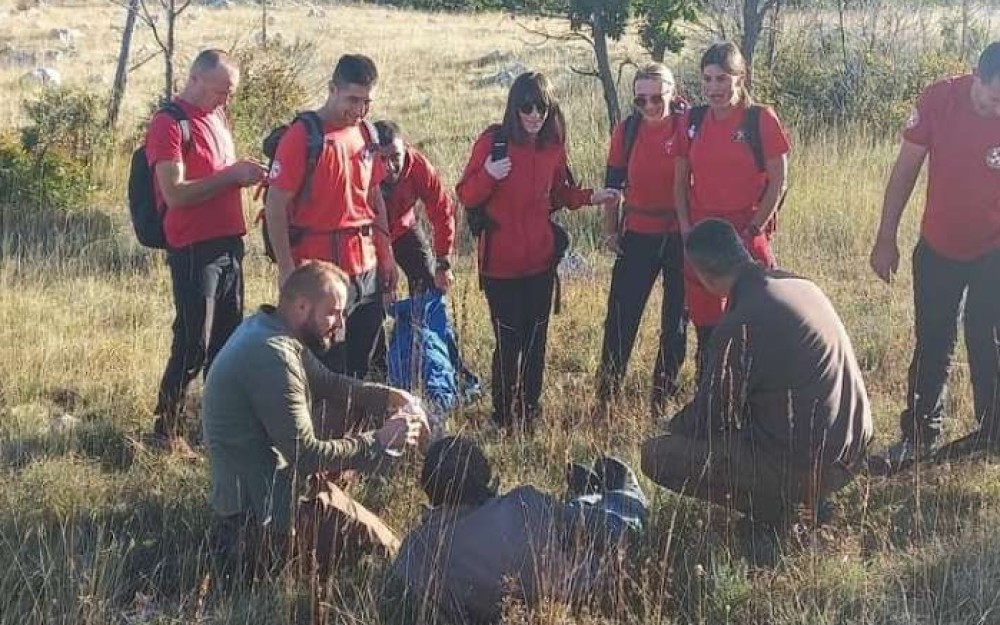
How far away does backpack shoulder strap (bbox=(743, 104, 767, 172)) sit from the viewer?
5.25 m

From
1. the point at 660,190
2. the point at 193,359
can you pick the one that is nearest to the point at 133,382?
the point at 193,359

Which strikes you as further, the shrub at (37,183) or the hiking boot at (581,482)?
the shrub at (37,183)

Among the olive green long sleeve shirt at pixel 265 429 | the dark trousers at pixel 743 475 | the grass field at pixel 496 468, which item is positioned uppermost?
the olive green long sleeve shirt at pixel 265 429

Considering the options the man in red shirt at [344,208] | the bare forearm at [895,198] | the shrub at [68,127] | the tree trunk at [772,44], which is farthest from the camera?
the tree trunk at [772,44]

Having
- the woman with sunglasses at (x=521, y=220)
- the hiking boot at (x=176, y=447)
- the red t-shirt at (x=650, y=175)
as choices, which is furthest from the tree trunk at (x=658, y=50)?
the hiking boot at (x=176, y=447)

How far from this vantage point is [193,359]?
5285 millimetres

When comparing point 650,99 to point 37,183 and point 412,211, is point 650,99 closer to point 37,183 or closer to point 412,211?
point 412,211

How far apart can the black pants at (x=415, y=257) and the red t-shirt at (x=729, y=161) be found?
5.43 ft

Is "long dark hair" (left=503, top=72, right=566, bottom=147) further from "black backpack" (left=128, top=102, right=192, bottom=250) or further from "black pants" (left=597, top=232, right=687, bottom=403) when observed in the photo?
"black backpack" (left=128, top=102, right=192, bottom=250)

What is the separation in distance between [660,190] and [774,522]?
1.98 metres

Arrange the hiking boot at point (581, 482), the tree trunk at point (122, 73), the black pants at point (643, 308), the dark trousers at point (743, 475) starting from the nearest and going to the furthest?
1. the dark trousers at point (743, 475)
2. the hiking boot at point (581, 482)
3. the black pants at point (643, 308)
4. the tree trunk at point (122, 73)

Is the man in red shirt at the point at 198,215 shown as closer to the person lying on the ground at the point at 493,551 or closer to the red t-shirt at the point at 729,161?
the person lying on the ground at the point at 493,551

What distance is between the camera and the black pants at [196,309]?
5207 millimetres

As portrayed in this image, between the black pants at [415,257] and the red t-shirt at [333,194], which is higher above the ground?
the red t-shirt at [333,194]
